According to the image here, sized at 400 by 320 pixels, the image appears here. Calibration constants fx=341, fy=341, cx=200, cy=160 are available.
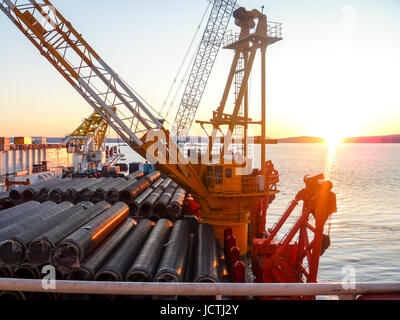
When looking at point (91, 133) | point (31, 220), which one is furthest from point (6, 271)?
point (91, 133)

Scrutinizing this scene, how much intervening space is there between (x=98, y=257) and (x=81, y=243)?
2.98ft

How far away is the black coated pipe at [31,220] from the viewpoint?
13555 millimetres

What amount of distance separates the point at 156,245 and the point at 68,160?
7456 cm

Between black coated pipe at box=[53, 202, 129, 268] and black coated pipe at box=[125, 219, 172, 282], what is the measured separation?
1969 mm

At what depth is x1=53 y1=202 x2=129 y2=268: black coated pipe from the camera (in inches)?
484

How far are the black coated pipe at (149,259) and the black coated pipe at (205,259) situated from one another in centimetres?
157

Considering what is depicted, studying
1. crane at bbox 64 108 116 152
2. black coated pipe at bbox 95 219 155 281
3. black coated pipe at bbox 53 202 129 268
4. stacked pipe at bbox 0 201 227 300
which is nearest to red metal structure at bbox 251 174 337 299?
stacked pipe at bbox 0 201 227 300

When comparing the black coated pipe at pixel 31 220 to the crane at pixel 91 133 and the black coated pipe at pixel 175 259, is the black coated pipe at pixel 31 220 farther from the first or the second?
the crane at pixel 91 133

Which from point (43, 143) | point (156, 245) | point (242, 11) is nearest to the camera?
point (156, 245)

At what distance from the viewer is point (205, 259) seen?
13609 millimetres

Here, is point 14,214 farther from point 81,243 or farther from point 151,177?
point 151,177
